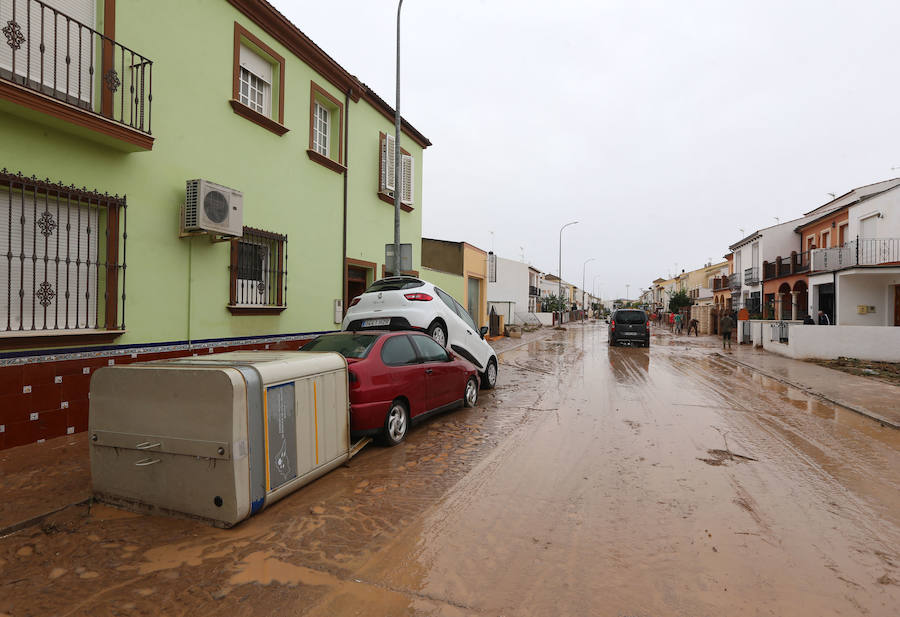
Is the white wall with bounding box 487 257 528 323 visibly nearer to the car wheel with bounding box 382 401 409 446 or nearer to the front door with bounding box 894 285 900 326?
the front door with bounding box 894 285 900 326

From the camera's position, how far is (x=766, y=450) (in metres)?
5.64

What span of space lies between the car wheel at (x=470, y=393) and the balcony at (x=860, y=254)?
20798mm

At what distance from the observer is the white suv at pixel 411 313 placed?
320 inches

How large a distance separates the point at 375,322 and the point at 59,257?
4420 millimetres

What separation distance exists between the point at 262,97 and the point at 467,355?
6.67 metres

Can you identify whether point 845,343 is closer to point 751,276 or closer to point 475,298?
point 475,298

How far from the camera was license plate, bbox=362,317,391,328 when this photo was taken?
819cm

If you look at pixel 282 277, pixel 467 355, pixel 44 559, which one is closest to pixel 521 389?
pixel 467 355

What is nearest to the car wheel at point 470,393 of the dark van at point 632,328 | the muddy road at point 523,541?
the muddy road at point 523,541

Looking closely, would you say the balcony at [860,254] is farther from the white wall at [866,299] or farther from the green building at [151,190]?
the green building at [151,190]

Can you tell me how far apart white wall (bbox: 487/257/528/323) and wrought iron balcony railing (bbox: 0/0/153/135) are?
35.5m

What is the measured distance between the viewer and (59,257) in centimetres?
585

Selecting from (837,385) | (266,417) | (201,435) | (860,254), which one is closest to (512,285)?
(860,254)

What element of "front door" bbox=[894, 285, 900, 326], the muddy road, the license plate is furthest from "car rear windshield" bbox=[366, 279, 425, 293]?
"front door" bbox=[894, 285, 900, 326]
